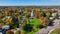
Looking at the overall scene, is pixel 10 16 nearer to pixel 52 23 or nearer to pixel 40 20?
pixel 40 20

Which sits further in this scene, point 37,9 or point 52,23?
point 37,9


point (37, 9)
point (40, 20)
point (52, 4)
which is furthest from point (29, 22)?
point (52, 4)

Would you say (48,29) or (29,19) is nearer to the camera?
(48,29)

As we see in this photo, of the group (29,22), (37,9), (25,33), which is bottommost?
(25,33)

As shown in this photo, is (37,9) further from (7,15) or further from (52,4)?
(7,15)

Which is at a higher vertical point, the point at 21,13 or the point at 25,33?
the point at 21,13

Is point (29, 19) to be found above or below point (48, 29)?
above

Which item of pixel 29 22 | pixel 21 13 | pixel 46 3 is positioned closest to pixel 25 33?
pixel 29 22
